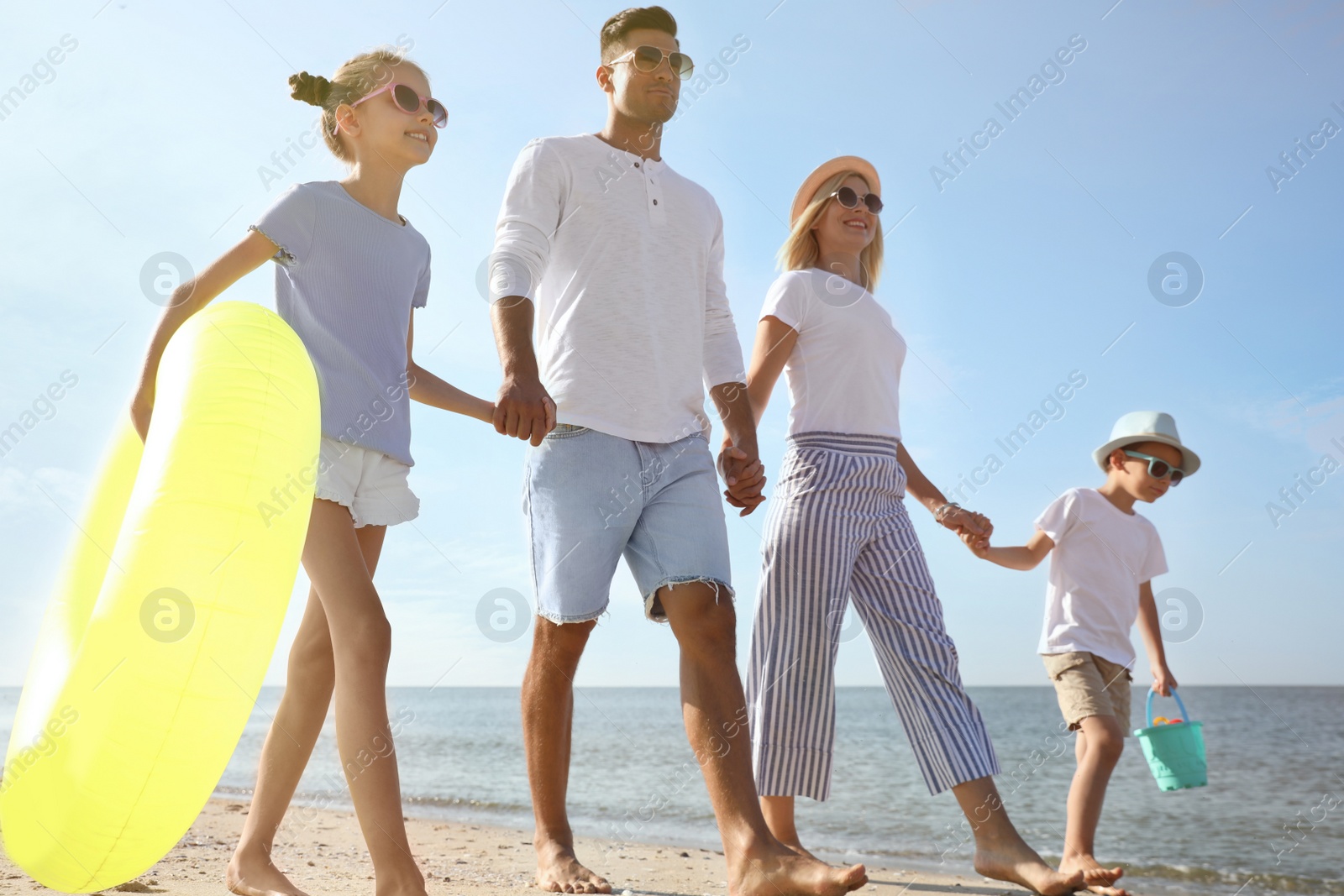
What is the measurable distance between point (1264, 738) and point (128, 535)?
2212cm

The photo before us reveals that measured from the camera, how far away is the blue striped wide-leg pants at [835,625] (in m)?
3.33

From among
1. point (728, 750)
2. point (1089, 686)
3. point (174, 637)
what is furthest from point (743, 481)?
point (1089, 686)

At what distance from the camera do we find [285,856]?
176 inches

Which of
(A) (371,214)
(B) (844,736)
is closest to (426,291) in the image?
(A) (371,214)

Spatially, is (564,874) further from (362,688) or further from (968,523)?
(968,523)

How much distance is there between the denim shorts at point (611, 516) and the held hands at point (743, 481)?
17 centimetres

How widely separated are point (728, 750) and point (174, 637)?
49.7 inches

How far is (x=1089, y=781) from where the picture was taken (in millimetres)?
3945

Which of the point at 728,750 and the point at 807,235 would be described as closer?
the point at 728,750

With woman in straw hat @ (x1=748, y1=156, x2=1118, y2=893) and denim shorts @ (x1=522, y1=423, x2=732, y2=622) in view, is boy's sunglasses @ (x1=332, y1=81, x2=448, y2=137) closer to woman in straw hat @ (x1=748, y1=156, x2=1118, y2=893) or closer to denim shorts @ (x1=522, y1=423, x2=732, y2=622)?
denim shorts @ (x1=522, y1=423, x2=732, y2=622)

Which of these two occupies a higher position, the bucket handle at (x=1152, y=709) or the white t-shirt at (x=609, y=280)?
the white t-shirt at (x=609, y=280)

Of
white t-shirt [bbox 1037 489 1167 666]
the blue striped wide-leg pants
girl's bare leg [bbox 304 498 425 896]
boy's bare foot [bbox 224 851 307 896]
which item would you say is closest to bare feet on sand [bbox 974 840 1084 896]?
the blue striped wide-leg pants

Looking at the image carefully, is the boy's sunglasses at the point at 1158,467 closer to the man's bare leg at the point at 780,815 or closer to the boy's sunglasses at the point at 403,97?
the man's bare leg at the point at 780,815

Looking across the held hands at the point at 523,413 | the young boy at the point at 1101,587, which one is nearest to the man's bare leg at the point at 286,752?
the held hands at the point at 523,413
